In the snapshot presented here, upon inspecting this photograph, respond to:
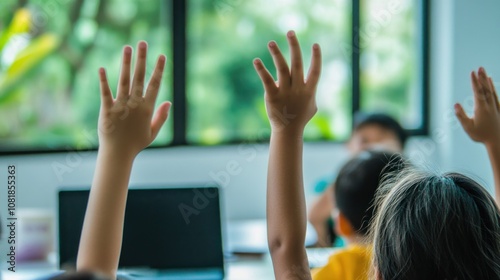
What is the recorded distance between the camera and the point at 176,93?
3.80 metres

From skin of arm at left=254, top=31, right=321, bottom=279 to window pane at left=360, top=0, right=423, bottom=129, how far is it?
10.0 ft

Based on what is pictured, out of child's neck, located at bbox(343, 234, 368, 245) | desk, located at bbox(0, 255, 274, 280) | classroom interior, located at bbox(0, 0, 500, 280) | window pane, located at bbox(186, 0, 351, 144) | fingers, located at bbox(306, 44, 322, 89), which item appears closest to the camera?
fingers, located at bbox(306, 44, 322, 89)

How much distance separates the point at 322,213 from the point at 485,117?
181 cm

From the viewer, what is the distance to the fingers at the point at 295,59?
1103mm

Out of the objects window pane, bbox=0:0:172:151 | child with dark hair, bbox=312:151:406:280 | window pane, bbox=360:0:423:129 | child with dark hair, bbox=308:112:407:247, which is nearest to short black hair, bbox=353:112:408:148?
child with dark hair, bbox=308:112:407:247

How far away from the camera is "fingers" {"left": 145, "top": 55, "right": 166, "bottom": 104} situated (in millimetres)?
1111

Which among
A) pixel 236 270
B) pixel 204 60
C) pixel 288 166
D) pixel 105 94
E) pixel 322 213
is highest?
pixel 204 60

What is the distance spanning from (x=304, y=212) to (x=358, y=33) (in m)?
3.11

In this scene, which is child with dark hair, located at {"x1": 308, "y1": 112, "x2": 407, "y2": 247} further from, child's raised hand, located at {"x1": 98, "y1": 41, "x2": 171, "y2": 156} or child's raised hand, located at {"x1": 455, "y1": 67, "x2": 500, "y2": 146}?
child's raised hand, located at {"x1": 98, "y1": 41, "x2": 171, "y2": 156}

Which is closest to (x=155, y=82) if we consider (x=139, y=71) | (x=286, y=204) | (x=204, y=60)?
(x=139, y=71)

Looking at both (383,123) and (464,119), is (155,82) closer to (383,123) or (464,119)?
(464,119)

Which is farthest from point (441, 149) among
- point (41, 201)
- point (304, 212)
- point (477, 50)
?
point (304, 212)

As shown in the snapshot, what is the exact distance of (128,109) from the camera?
1.11 m

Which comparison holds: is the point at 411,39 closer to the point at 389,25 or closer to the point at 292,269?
the point at 389,25
